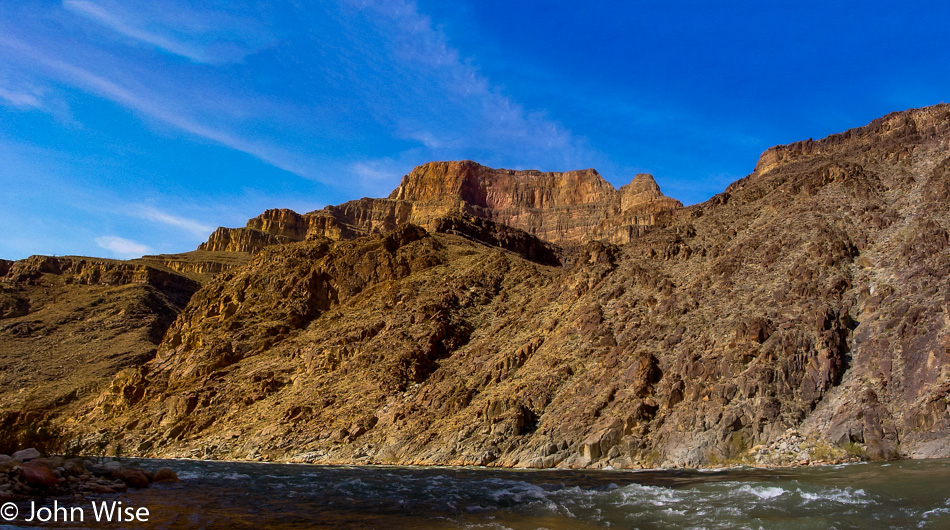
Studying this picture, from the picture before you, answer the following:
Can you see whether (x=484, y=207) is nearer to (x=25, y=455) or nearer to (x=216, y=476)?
(x=216, y=476)

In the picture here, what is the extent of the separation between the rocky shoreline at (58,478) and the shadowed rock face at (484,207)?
104m

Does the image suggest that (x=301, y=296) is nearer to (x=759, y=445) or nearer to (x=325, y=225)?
(x=759, y=445)

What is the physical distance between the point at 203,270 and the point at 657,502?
12024 cm

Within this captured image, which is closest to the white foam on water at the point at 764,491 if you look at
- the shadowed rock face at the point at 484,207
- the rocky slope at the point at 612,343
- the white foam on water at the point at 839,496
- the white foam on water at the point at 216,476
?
the white foam on water at the point at 839,496

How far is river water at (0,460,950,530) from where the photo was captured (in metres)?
16.0

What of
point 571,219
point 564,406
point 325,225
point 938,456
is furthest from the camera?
point 571,219

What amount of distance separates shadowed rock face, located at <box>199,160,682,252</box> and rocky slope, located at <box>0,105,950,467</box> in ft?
200

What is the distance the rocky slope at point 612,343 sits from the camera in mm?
31422

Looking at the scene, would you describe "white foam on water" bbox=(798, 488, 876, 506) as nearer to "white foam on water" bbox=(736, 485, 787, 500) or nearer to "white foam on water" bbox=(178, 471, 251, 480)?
"white foam on water" bbox=(736, 485, 787, 500)

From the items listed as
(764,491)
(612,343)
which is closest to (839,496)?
(764,491)

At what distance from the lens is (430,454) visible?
40.0 m

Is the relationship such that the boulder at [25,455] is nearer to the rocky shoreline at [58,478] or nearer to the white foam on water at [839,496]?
the rocky shoreline at [58,478]

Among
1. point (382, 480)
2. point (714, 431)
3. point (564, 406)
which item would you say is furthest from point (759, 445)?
point (382, 480)

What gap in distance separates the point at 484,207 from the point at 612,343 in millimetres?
132451
